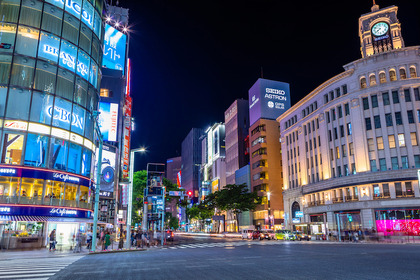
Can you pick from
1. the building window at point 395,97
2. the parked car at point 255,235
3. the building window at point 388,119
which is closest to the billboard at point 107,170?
the parked car at point 255,235

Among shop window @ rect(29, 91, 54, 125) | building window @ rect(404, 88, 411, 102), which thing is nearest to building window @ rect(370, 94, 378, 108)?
building window @ rect(404, 88, 411, 102)

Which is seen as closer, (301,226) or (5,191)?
(5,191)

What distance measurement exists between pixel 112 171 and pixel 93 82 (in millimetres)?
16463

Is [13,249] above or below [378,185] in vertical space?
below

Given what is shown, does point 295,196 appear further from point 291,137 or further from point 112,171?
point 112,171

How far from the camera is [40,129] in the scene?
33969 millimetres

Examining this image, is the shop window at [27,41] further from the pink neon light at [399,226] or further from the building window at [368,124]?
the pink neon light at [399,226]

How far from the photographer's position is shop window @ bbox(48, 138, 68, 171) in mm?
34562

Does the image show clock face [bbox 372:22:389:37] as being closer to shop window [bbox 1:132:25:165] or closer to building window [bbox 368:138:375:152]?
building window [bbox 368:138:375:152]

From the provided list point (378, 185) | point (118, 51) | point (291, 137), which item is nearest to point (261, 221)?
point (291, 137)

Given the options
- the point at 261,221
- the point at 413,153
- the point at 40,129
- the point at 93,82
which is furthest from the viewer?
the point at 261,221

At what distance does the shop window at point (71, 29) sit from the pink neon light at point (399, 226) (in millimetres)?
49363

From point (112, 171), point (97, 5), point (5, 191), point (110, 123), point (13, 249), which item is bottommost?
point (13, 249)

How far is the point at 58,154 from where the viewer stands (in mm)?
35281
